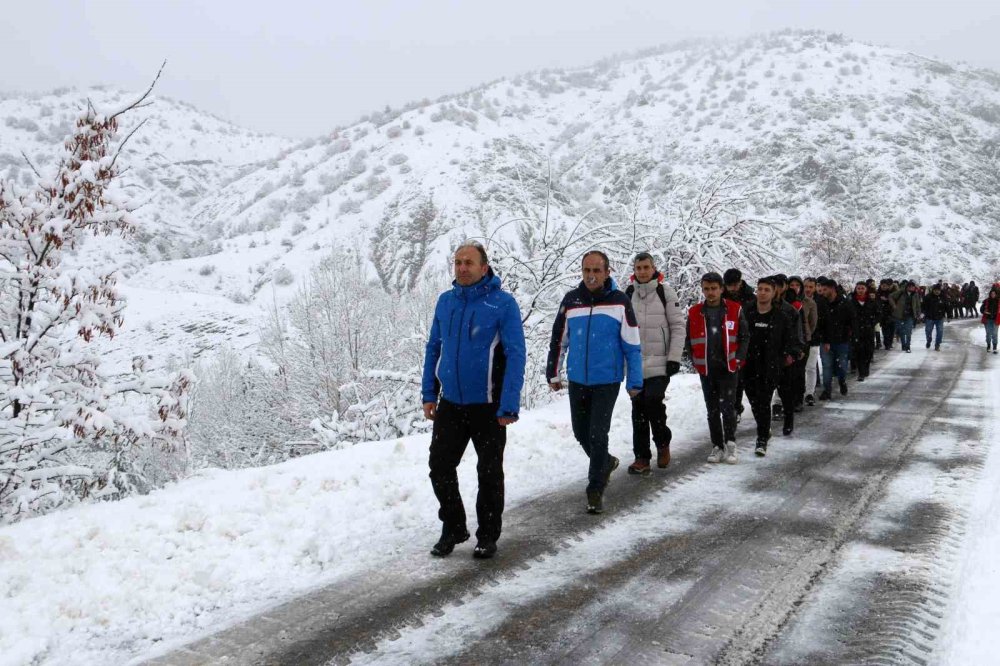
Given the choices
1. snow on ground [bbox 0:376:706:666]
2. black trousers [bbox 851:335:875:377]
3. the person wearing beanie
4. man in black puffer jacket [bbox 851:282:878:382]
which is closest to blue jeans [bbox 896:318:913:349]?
the person wearing beanie

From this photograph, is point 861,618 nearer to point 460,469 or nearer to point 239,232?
point 460,469

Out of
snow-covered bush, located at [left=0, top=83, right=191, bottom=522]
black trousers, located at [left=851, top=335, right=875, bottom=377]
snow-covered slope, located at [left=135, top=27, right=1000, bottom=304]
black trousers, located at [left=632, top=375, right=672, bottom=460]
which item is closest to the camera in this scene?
snow-covered bush, located at [left=0, top=83, right=191, bottom=522]

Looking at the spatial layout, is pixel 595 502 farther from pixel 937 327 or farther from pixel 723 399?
pixel 937 327

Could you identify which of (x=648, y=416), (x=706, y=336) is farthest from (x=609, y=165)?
(x=648, y=416)

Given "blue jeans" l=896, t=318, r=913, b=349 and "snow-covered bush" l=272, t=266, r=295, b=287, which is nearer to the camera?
"blue jeans" l=896, t=318, r=913, b=349

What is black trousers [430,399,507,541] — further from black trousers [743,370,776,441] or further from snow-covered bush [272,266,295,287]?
snow-covered bush [272,266,295,287]

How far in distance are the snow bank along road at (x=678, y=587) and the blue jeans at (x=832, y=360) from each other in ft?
17.6

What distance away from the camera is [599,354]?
5.47 meters

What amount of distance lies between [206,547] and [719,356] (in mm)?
5381

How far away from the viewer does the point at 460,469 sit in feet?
21.8

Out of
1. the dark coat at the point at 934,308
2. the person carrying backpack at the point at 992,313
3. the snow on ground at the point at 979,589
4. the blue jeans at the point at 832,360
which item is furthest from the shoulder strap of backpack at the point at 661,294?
the person carrying backpack at the point at 992,313

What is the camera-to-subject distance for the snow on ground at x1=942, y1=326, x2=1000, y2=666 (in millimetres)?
3119

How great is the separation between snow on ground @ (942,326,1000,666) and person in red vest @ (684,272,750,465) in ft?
7.52

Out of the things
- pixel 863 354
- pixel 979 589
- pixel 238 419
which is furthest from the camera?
pixel 238 419
